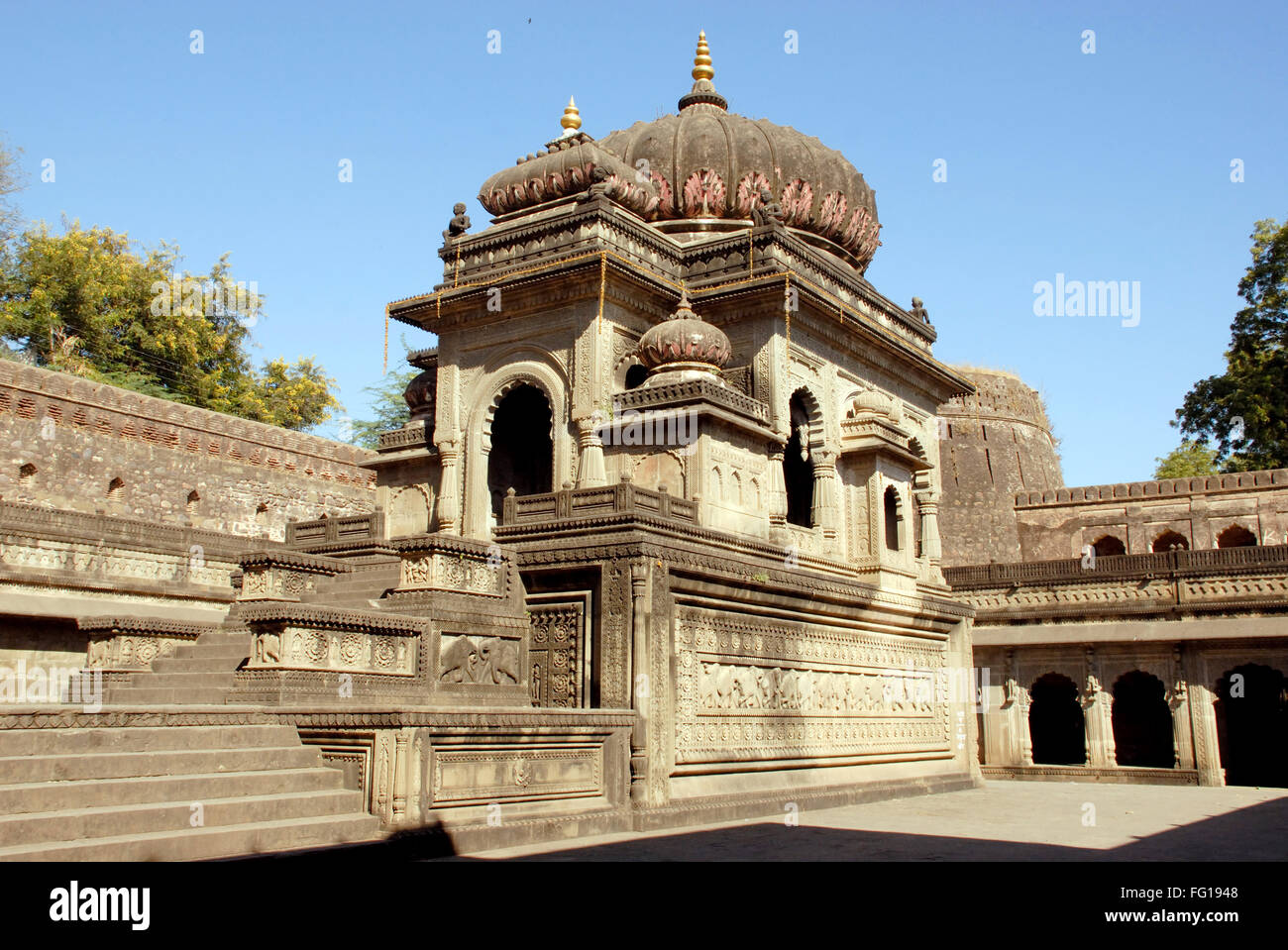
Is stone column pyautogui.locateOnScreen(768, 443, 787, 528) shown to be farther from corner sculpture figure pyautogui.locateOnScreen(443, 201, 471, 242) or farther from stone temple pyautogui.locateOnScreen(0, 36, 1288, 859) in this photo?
corner sculpture figure pyautogui.locateOnScreen(443, 201, 471, 242)

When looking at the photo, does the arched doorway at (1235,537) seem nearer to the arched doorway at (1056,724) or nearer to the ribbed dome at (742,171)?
the arched doorway at (1056,724)

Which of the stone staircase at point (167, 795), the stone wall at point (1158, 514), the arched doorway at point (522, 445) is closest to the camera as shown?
the stone staircase at point (167, 795)

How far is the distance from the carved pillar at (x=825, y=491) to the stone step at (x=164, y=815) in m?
10.7

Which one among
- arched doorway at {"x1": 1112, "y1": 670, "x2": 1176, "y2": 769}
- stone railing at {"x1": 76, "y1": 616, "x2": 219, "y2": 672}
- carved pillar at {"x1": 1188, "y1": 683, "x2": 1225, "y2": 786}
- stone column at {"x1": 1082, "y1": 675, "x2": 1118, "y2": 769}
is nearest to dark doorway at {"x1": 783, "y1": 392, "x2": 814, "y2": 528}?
stone column at {"x1": 1082, "y1": 675, "x2": 1118, "y2": 769}

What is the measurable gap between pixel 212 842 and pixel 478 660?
3709 millimetres

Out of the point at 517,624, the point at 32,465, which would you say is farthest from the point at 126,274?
the point at 517,624

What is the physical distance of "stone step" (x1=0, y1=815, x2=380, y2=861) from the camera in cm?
545

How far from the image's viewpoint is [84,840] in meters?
5.72

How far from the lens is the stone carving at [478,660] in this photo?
374 inches

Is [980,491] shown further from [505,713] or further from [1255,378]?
[505,713]

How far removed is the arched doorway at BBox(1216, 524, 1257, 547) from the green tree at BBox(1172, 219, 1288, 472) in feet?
7.89

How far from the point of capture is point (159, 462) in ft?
68.7

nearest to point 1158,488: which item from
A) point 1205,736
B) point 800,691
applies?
point 1205,736

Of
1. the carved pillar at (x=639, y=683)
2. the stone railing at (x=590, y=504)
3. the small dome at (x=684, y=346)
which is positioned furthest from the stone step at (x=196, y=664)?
the small dome at (x=684, y=346)
